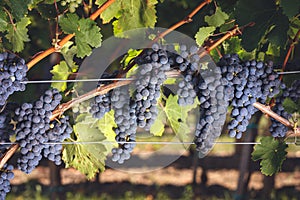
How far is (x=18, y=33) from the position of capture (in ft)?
8.48

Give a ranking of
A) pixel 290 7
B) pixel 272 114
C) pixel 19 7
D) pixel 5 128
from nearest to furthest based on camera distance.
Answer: pixel 290 7
pixel 19 7
pixel 272 114
pixel 5 128

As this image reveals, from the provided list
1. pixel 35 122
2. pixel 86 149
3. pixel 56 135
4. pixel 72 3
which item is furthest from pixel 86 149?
pixel 72 3

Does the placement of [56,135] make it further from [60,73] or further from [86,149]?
[60,73]

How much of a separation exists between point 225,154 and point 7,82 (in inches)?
233

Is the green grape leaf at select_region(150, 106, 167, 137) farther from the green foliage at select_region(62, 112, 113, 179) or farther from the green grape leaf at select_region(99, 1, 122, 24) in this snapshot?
the green grape leaf at select_region(99, 1, 122, 24)

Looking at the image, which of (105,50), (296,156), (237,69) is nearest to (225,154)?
(296,156)

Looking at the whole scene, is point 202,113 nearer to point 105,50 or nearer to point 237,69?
point 237,69

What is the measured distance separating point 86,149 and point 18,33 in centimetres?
65

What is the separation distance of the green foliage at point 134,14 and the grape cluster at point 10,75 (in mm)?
509

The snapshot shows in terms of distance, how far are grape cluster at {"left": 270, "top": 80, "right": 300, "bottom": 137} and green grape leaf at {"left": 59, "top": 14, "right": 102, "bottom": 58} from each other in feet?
2.84

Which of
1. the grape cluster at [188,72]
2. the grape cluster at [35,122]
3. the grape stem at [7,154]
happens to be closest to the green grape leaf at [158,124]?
the grape cluster at [188,72]

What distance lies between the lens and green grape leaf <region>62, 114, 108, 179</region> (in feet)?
8.47

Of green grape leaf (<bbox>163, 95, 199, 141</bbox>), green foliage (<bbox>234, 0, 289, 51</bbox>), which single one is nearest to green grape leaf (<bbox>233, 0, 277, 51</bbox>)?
green foliage (<bbox>234, 0, 289, 51</bbox>)

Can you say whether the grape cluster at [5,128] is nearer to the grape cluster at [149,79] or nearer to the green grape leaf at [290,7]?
the grape cluster at [149,79]
